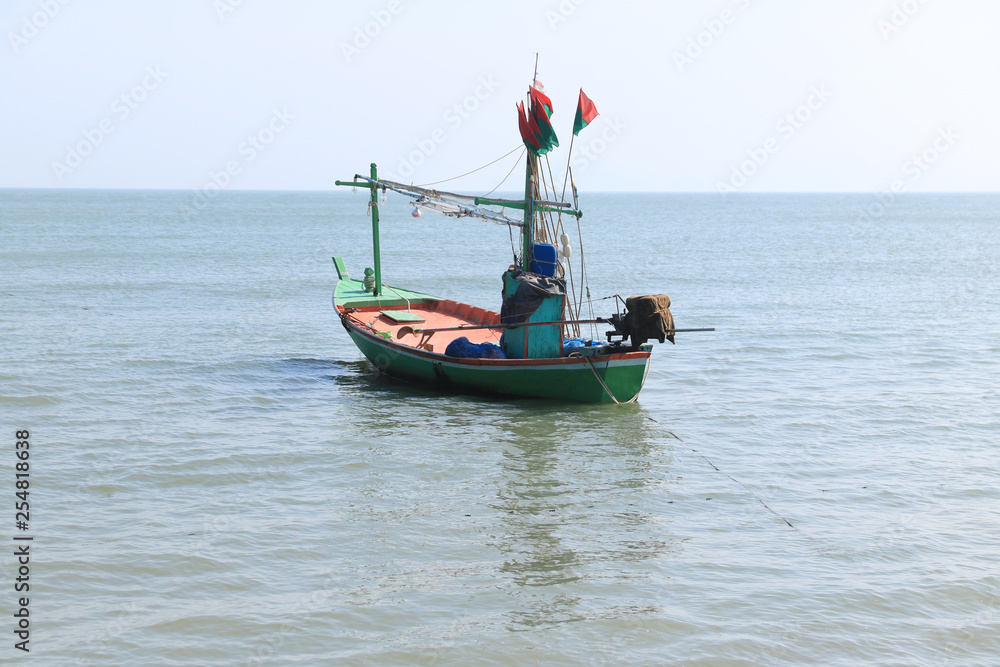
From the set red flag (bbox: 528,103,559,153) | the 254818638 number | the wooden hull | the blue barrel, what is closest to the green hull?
the wooden hull

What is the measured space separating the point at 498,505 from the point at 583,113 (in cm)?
826

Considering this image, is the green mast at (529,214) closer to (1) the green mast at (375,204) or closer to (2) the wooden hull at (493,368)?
(2) the wooden hull at (493,368)

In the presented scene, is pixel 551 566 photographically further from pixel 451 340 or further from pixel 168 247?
pixel 168 247

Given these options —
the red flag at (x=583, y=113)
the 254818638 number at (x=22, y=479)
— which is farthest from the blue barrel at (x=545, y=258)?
the 254818638 number at (x=22, y=479)

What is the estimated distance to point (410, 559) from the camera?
32.0ft

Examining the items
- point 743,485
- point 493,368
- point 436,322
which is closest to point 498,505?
point 743,485

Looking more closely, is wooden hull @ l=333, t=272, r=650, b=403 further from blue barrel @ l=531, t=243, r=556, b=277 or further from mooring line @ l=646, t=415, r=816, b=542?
blue barrel @ l=531, t=243, r=556, b=277

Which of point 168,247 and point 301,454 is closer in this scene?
point 301,454

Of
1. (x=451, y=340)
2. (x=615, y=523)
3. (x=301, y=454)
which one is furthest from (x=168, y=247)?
(x=615, y=523)

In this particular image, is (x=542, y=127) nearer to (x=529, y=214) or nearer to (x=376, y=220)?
(x=529, y=214)

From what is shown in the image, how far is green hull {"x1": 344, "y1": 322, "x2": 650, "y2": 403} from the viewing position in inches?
621

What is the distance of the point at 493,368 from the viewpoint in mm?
16422

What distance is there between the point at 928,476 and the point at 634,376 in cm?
511

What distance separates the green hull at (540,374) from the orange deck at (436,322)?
57 cm
